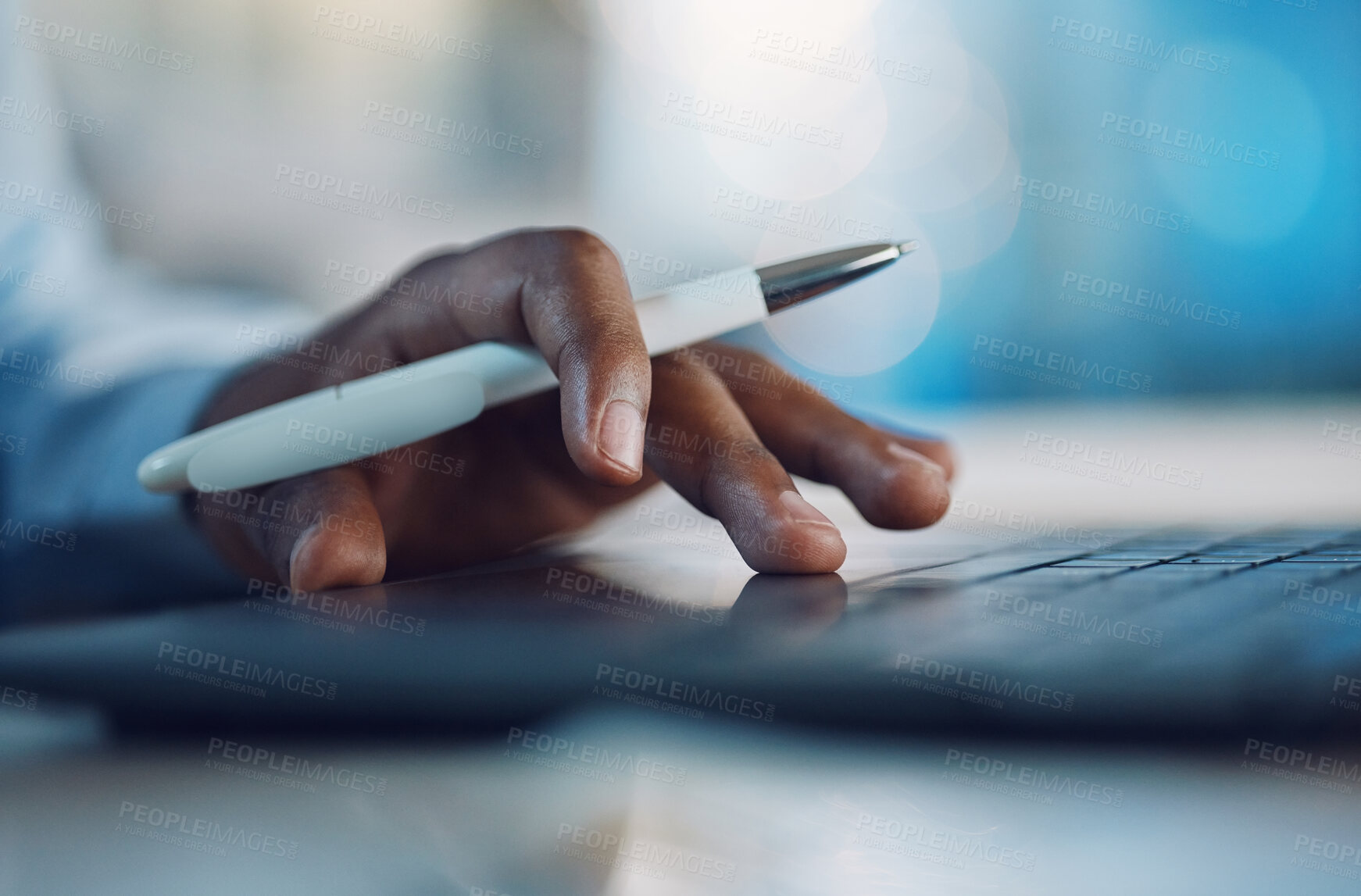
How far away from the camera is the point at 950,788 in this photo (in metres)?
0.17

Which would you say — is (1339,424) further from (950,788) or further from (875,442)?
(950,788)

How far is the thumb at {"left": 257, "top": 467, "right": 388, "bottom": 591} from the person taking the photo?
349 millimetres

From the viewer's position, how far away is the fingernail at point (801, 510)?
13.6 inches

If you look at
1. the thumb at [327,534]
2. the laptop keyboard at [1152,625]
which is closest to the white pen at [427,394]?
the thumb at [327,534]

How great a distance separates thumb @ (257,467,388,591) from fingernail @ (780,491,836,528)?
177mm

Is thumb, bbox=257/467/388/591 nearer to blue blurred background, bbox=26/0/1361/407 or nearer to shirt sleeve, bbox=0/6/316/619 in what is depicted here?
shirt sleeve, bbox=0/6/316/619

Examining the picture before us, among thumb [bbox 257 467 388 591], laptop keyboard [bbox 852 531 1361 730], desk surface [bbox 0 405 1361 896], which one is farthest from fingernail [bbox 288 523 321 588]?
laptop keyboard [bbox 852 531 1361 730]

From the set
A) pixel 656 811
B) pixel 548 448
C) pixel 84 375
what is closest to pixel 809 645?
pixel 656 811

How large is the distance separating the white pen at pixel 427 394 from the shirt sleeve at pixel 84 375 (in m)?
0.06

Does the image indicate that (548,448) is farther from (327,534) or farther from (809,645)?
(809,645)

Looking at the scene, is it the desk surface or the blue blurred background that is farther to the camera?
the blue blurred background

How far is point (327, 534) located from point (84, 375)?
27cm

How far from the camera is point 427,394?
36cm

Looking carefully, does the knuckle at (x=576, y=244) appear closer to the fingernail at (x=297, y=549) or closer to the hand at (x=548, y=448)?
the hand at (x=548, y=448)
